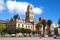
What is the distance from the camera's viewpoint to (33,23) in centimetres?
13762

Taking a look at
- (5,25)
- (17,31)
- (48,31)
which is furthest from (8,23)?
(48,31)

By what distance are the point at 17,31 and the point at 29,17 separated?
45.9 metres

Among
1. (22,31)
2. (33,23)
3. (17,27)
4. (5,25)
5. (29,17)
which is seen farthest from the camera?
(29,17)

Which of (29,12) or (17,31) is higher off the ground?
(29,12)

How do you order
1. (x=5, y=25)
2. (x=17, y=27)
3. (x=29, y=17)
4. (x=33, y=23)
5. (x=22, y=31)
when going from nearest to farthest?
1. (x=22, y=31)
2. (x=17, y=27)
3. (x=5, y=25)
4. (x=33, y=23)
5. (x=29, y=17)

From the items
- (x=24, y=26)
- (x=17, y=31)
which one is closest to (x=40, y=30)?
(x=24, y=26)

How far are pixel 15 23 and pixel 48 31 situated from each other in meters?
28.5

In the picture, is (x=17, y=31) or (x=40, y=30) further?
(x=40, y=30)

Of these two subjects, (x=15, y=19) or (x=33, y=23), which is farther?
(x=33, y=23)

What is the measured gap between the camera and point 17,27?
390 feet

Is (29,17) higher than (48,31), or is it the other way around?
(29,17)

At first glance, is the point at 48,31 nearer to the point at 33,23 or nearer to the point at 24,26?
the point at 33,23

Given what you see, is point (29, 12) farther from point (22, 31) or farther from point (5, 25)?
point (22, 31)

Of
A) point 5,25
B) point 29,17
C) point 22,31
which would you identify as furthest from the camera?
point 29,17
